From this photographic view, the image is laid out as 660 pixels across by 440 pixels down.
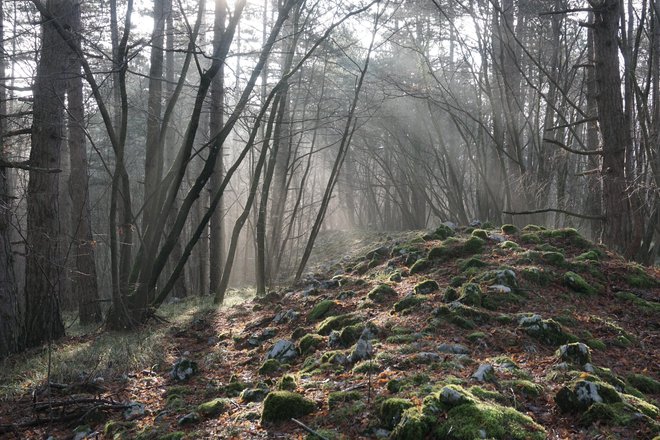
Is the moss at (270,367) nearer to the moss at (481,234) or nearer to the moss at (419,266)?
the moss at (419,266)

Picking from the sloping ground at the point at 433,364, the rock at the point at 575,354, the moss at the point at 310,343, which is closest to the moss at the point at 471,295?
the sloping ground at the point at 433,364

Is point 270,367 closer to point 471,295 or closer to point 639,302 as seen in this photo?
point 471,295

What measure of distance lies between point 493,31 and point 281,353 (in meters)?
9.24

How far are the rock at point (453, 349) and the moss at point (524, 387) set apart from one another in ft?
2.13

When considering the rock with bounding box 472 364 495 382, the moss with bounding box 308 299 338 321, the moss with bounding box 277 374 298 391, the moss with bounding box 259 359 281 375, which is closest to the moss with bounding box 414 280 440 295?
the moss with bounding box 308 299 338 321

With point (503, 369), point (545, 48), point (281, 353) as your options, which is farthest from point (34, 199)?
point (545, 48)

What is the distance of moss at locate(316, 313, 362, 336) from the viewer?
5.47 metres

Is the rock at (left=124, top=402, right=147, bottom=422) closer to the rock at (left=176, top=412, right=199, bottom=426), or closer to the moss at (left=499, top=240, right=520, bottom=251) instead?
the rock at (left=176, top=412, right=199, bottom=426)

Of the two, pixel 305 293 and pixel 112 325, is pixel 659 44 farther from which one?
pixel 112 325

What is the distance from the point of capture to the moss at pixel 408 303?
5520 mm

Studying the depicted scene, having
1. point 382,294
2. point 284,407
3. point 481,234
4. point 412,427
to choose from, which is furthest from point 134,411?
point 481,234

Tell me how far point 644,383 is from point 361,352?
6.82 ft

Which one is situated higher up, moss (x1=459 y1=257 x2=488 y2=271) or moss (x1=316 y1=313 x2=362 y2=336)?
moss (x1=459 y1=257 x2=488 y2=271)

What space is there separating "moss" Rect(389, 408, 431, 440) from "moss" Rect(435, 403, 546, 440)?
0.08 m
